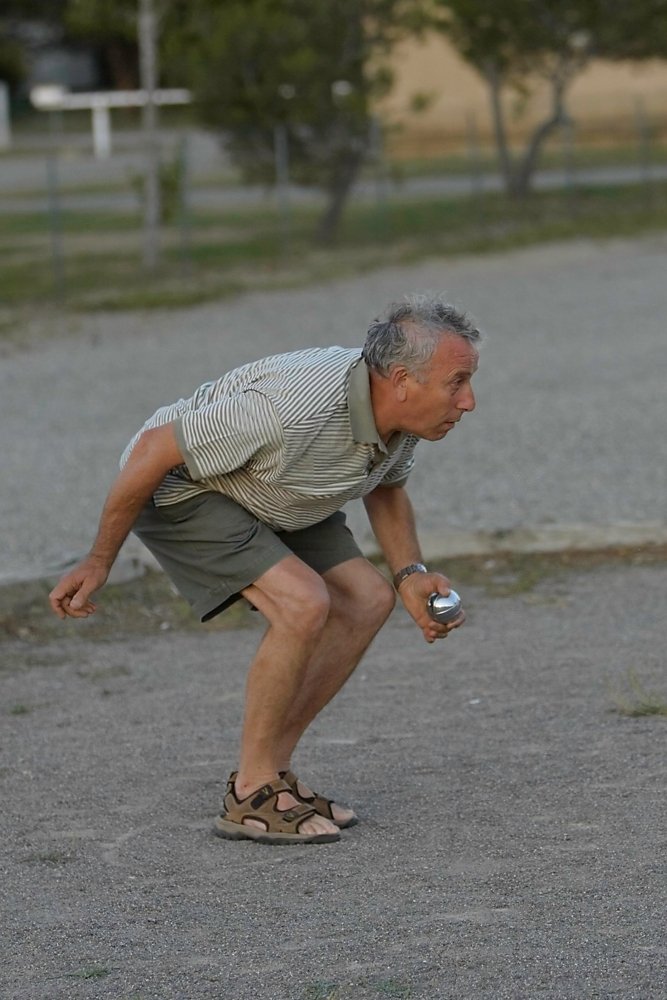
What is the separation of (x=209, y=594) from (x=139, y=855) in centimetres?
71

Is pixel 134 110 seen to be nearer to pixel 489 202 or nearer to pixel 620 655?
pixel 489 202

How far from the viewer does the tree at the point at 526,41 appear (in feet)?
79.9

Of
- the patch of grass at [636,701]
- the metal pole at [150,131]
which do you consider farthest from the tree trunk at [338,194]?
the patch of grass at [636,701]

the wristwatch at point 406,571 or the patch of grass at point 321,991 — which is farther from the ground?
the wristwatch at point 406,571

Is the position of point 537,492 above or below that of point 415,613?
below

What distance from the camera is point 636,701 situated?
549 cm

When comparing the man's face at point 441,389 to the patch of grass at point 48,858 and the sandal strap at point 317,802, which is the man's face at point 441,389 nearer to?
the sandal strap at point 317,802

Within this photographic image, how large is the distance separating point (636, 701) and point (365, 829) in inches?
53.2

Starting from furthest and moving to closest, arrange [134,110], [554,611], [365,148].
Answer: [134,110] → [365,148] → [554,611]

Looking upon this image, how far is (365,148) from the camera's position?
2197 cm

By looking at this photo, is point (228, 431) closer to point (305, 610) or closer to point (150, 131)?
point (305, 610)

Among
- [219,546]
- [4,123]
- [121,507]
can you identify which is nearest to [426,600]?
[219,546]

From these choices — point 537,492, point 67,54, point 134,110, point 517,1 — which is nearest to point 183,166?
point 517,1

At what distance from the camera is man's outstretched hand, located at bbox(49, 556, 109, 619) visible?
4238 mm
